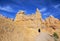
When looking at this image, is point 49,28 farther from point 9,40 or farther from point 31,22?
point 9,40

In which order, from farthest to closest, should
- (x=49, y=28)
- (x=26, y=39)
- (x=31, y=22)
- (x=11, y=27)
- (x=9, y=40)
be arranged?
1. (x=49, y=28)
2. (x=31, y=22)
3. (x=26, y=39)
4. (x=11, y=27)
5. (x=9, y=40)

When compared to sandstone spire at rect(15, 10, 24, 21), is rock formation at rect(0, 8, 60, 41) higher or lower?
lower

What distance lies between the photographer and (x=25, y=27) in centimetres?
2130

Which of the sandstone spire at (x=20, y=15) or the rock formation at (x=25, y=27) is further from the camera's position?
the sandstone spire at (x=20, y=15)

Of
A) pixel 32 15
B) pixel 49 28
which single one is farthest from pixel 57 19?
pixel 32 15

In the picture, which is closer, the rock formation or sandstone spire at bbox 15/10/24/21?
the rock formation

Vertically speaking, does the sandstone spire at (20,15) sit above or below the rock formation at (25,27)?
above

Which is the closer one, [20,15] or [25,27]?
[25,27]

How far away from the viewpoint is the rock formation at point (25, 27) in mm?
13297

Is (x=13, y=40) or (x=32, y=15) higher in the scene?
(x=32, y=15)

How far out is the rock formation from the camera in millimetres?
13297

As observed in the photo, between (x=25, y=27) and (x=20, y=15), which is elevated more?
(x=20, y=15)

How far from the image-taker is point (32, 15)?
47344 millimetres

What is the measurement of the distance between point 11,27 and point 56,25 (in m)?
47.6
